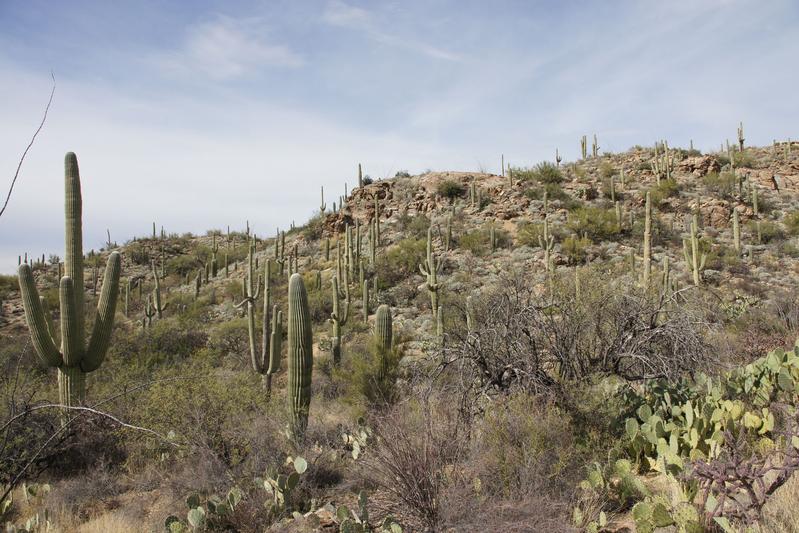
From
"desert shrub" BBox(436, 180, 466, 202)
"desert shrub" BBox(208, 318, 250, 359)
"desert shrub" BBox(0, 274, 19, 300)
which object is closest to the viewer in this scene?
"desert shrub" BBox(208, 318, 250, 359)

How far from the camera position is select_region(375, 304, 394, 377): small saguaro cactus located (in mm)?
11516

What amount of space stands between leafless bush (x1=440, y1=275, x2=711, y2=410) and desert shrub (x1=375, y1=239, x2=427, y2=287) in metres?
17.8

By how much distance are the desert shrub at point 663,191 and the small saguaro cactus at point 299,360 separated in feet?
81.3

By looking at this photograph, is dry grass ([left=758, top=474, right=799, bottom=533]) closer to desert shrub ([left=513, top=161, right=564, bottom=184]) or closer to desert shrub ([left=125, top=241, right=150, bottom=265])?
desert shrub ([left=513, top=161, right=564, bottom=184])

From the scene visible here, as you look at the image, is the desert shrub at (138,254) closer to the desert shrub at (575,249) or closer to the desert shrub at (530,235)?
the desert shrub at (530,235)

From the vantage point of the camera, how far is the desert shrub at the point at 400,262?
25.8 meters

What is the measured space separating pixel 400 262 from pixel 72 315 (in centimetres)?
1846

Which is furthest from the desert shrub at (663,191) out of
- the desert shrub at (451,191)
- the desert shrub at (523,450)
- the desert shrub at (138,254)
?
the desert shrub at (138,254)

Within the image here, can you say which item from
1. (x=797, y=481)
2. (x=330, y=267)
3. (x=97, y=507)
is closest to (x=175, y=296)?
(x=330, y=267)

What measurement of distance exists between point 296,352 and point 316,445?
221cm

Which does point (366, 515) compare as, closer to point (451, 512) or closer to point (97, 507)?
point (451, 512)

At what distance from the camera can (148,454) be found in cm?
850

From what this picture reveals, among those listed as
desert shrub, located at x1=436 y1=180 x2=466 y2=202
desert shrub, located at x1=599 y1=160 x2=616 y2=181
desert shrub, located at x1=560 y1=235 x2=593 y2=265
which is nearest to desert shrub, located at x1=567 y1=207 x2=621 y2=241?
desert shrub, located at x1=560 y1=235 x2=593 y2=265

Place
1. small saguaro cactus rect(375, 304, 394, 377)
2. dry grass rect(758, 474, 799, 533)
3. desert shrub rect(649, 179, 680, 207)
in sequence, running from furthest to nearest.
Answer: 1. desert shrub rect(649, 179, 680, 207)
2. small saguaro cactus rect(375, 304, 394, 377)
3. dry grass rect(758, 474, 799, 533)
